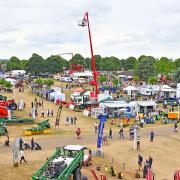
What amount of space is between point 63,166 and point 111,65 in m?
143

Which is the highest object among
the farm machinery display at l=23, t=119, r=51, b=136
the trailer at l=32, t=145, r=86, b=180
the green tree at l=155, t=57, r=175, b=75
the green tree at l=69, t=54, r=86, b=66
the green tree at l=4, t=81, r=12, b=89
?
the green tree at l=69, t=54, r=86, b=66

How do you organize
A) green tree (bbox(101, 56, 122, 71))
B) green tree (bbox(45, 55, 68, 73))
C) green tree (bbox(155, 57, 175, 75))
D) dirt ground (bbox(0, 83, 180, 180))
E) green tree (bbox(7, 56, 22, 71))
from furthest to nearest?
1. green tree (bbox(101, 56, 122, 71))
2. green tree (bbox(7, 56, 22, 71))
3. green tree (bbox(45, 55, 68, 73))
4. green tree (bbox(155, 57, 175, 75))
5. dirt ground (bbox(0, 83, 180, 180))

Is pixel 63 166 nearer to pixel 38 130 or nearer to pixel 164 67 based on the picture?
pixel 38 130

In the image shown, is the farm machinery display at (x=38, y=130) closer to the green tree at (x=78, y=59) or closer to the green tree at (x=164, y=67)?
the green tree at (x=164, y=67)

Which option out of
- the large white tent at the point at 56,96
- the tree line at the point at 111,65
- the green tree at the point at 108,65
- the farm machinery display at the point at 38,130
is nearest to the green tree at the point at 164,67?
the tree line at the point at 111,65

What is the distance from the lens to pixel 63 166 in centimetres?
1956

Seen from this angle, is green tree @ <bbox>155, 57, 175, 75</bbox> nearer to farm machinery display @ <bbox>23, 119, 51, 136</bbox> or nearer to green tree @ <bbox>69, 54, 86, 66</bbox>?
green tree @ <bbox>69, 54, 86, 66</bbox>

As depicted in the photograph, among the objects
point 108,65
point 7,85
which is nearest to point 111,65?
point 108,65

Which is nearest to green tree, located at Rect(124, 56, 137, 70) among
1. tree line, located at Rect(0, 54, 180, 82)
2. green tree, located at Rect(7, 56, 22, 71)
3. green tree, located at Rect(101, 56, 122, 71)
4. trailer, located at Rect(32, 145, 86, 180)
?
tree line, located at Rect(0, 54, 180, 82)

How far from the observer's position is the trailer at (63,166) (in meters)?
18.9

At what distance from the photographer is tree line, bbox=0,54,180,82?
4070 inches

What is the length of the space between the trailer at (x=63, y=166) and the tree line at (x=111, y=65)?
6733 centimetres

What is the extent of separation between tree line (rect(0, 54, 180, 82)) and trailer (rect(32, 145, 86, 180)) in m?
67.3

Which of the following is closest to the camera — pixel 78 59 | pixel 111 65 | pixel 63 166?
pixel 63 166
